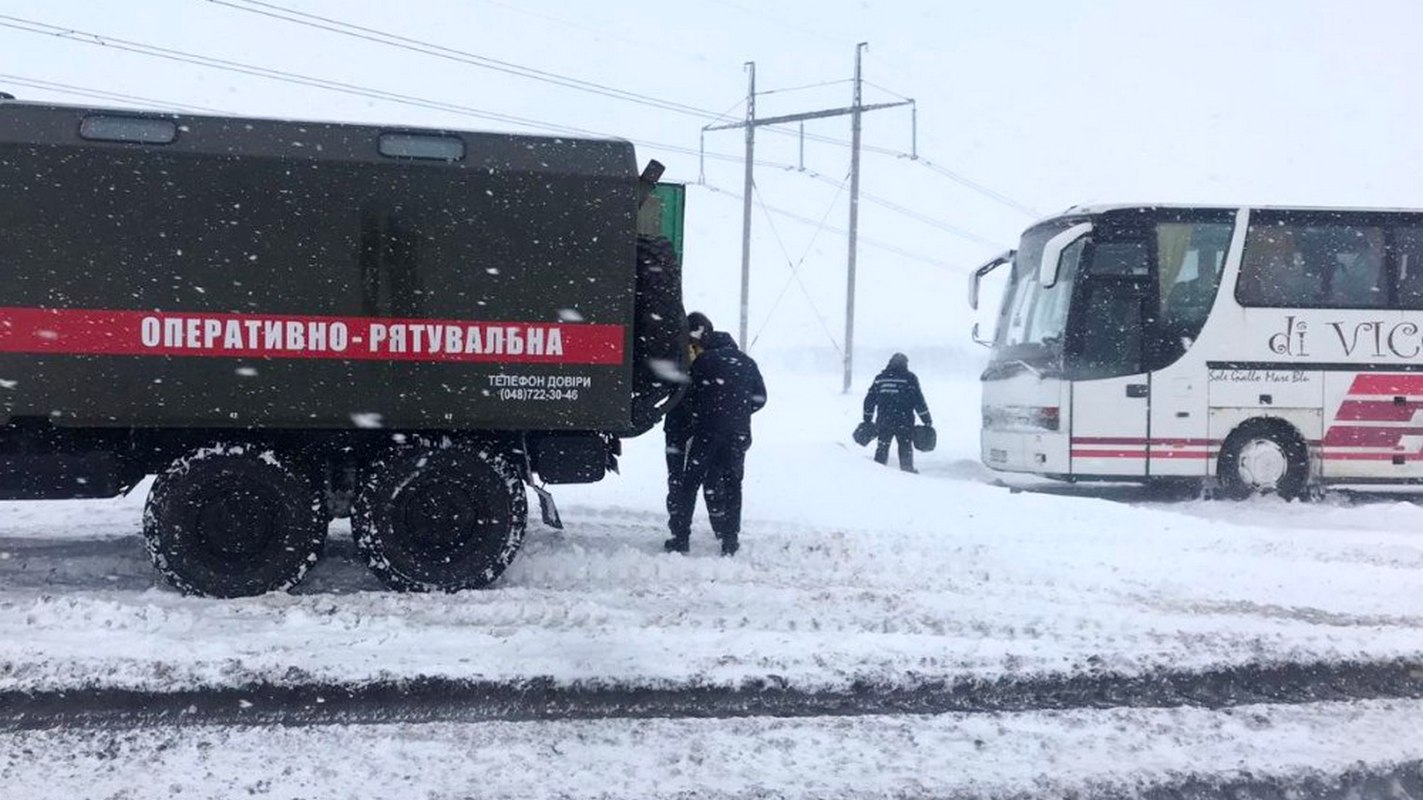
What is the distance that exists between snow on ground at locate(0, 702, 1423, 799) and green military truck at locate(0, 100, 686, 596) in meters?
2.34

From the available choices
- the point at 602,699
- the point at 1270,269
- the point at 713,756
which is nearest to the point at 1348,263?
the point at 1270,269

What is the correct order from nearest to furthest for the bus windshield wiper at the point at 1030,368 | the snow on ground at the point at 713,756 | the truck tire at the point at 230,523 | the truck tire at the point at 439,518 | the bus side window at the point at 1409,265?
the snow on ground at the point at 713,756 → the truck tire at the point at 230,523 → the truck tire at the point at 439,518 → the bus side window at the point at 1409,265 → the bus windshield wiper at the point at 1030,368

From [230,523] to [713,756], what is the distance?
3.63 m

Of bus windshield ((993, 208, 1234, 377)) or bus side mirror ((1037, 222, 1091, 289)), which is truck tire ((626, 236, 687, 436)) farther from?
bus windshield ((993, 208, 1234, 377))

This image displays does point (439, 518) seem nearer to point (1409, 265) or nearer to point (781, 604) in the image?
point (781, 604)

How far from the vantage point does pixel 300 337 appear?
6457 millimetres

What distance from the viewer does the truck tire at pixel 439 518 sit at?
6691 mm

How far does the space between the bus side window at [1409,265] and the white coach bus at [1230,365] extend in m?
0.03

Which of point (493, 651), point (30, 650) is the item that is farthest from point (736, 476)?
point (30, 650)

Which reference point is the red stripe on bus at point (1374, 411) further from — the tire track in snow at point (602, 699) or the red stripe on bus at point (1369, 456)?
the tire track in snow at point (602, 699)

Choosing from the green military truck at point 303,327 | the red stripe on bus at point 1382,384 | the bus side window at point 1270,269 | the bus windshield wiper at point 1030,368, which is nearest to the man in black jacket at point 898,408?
the bus windshield wiper at point 1030,368

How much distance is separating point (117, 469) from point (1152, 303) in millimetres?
10454

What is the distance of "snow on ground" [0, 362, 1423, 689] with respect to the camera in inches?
207

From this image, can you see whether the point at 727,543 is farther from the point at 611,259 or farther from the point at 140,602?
the point at 140,602
